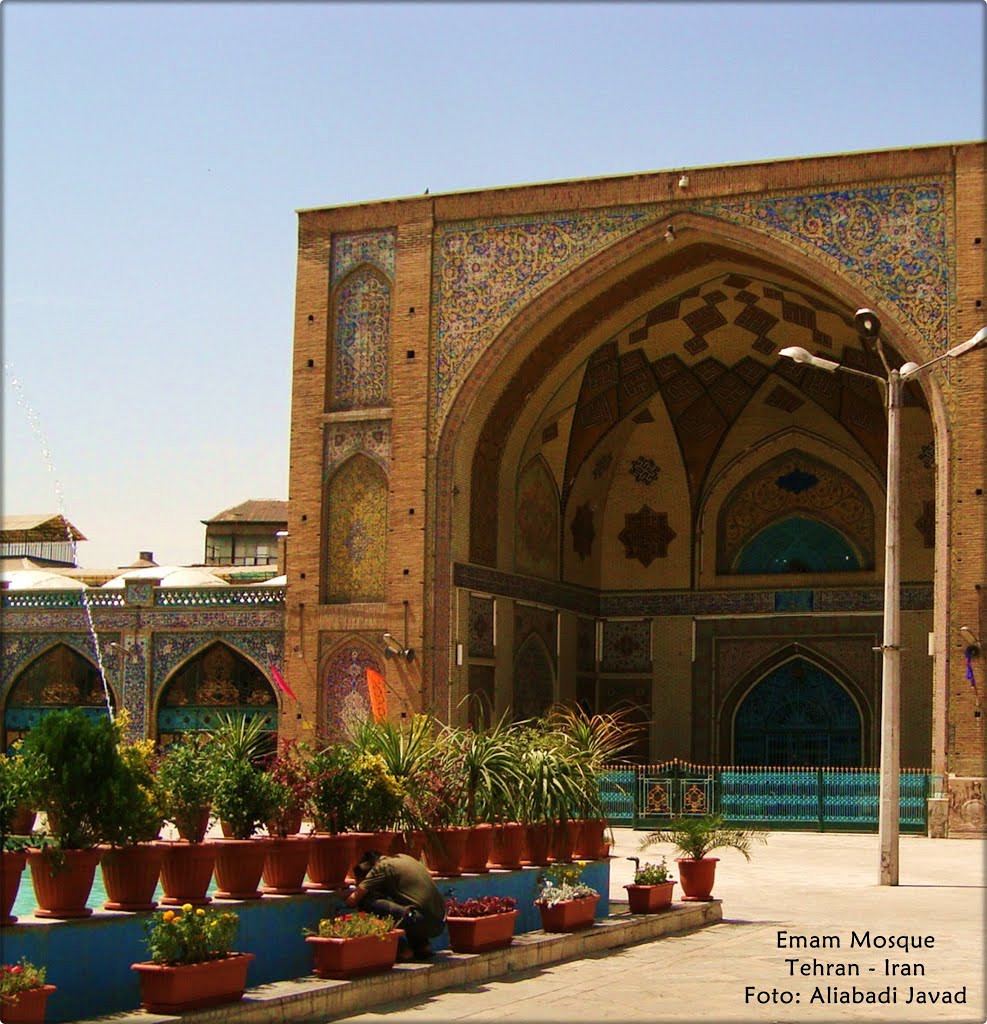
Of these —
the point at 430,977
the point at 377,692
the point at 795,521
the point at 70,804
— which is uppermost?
the point at 795,521

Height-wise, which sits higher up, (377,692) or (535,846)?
(377,692)

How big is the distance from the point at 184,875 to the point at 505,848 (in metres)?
3.02

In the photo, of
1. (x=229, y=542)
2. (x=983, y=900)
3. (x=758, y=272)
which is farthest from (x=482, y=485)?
(x=229, y=542)

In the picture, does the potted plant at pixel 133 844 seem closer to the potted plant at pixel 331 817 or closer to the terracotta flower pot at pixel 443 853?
the potted plant at pixel 331 817

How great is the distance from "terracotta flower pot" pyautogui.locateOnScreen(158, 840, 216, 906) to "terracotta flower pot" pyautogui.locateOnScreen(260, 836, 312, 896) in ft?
2.15

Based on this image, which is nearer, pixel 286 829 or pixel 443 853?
pixel 286 829

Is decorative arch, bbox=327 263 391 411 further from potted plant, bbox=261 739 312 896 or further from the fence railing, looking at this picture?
potted plant, bbox=261 739 312 896

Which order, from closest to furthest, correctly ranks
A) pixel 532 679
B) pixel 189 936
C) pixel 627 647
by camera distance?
1. pixel 189 936
2. pixel 532 679
3. pixel 627 647

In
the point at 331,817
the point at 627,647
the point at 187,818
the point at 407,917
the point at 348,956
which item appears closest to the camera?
the point at 348,956

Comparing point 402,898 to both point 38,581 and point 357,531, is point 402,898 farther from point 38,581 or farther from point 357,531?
point 38,581

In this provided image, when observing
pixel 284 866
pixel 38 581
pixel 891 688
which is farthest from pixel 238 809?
pixel 38 581

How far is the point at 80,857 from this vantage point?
740 cm

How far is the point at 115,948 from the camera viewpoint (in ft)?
24.5

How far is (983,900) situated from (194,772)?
291 inches
